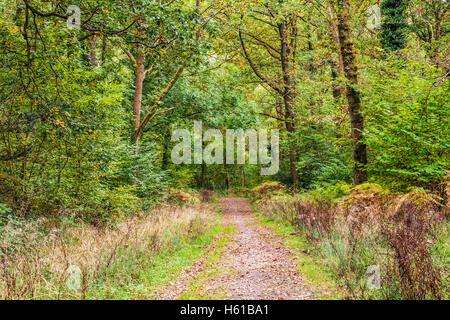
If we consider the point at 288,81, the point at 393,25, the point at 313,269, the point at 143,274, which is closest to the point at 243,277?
the point at 313,269

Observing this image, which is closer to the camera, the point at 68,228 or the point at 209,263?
the point at 209,263

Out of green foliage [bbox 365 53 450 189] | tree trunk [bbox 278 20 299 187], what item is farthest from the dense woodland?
tree trunk [bbox 278 20 299 187]

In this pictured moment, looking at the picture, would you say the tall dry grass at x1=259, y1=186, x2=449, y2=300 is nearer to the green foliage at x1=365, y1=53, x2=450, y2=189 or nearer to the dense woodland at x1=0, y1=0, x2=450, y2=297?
the dense woodland at x1=0, y1=0, x2=450, y2=297

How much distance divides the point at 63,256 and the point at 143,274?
1382mm

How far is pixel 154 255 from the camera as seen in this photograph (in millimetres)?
5699

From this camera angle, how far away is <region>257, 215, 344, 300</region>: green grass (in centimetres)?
384

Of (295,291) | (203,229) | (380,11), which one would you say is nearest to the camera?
(295,291)

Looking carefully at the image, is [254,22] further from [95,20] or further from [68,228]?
[68,228]

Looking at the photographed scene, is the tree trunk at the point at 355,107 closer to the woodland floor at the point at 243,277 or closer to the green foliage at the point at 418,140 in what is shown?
the green foliage at the point at 418,140

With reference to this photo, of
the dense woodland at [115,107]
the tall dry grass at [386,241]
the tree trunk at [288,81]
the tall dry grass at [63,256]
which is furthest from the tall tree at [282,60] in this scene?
the tall dry grass at [63,256]

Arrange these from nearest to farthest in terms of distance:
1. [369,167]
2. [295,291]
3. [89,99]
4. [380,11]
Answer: [295,291] < [89,99] < [369,167] < [380,11]

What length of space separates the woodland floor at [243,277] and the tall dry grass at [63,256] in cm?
103
